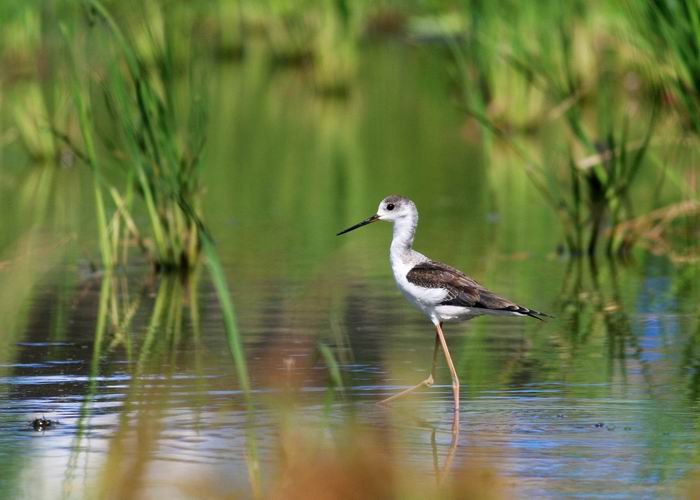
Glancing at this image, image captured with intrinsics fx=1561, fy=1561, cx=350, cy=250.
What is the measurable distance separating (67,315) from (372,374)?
232 centimetres

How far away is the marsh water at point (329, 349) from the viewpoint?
5457 mm

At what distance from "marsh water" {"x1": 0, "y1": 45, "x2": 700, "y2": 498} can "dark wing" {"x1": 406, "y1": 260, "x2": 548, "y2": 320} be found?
14.5 inches

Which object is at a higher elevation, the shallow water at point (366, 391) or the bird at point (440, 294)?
the bird at point (440, 294)

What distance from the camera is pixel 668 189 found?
518 inches

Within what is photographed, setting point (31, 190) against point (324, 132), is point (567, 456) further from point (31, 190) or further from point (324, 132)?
point (324, 132)

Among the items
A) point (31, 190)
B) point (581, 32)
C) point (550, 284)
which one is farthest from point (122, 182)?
point (581, 32)

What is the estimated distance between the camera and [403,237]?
23.7 feet

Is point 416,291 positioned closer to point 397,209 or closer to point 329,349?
point 397,209

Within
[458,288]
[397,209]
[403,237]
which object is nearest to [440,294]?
[458,288]

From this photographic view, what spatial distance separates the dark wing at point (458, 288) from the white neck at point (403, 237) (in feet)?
0.66

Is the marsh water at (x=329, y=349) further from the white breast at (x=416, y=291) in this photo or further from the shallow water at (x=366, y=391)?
the white breast at (x=416, y=291)

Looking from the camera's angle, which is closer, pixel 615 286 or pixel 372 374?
pixel 372 374

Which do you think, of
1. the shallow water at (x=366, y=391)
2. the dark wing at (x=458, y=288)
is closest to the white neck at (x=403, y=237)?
the dark wing at (x=458, y=288)

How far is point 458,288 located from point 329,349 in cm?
80
